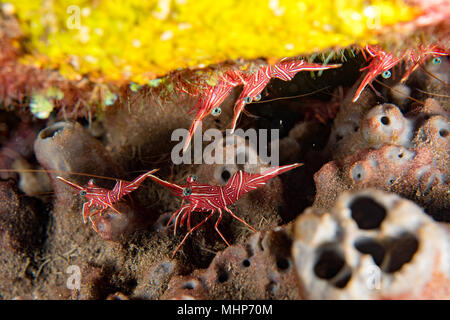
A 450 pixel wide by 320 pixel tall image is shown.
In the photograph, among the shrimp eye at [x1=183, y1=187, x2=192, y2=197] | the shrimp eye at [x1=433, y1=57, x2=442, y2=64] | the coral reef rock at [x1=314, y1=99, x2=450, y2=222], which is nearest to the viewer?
the coral reef rock at [x1=314, y1=99, x2=450, y2=222]

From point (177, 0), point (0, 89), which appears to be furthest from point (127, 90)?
point (177, 0)

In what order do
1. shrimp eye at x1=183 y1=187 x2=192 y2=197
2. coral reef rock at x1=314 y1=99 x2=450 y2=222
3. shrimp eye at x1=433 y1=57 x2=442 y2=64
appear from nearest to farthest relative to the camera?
coral reef rock at x1=314 y1=99 x2=450 y2=222
shrimp eye at x1=183 y1=187 x2=192 y2=197
shrimp eye at x1=433 y1=57 x2=442 y2=64

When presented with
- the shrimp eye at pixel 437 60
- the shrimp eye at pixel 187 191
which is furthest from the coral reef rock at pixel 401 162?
the shrimp eye at pixel 187 191

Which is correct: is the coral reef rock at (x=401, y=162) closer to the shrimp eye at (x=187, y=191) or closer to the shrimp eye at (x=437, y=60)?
the shrimp eye at (x=437, y=60)

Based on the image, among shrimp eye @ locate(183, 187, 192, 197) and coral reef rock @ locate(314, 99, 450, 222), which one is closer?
coral reef rock @ locate(314, 99, 450, 222)

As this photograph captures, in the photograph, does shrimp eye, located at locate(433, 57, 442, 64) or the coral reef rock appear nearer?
the coral reef rock

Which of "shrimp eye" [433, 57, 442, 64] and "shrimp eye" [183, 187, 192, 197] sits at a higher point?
"shrimp eye" [433, 57, 442, 64]

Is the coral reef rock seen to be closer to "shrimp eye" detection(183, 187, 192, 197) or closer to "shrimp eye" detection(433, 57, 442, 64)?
"shrimp eye" detection(433, 57, 442, 64)

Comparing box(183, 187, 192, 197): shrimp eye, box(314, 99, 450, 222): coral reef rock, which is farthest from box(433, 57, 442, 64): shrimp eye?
box(183, 187, 192, 197): shrimp eye

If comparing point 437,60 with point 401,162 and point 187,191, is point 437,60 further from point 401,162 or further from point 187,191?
point 187,191

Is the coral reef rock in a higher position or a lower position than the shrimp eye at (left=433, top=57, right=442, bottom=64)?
lower

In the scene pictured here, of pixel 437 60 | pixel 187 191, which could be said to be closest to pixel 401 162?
pixel 437 60
